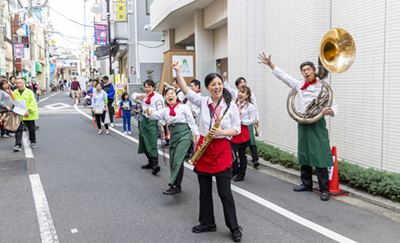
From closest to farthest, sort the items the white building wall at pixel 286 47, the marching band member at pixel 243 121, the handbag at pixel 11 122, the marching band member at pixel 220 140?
the marching band member at pixel 220 140, the marching band member at pixel 243 121, the white building wall at pixel 286 47, the handbag at pixel 11 122

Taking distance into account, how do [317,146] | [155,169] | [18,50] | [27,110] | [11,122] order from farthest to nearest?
[18,50], [27,110], [11,122], [155,169], [317,146]

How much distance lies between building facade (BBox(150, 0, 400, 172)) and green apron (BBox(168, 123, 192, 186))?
357 cm

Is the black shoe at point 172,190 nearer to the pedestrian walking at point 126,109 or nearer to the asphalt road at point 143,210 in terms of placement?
the asphalt road at point 143,210

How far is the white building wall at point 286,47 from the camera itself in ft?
25.8

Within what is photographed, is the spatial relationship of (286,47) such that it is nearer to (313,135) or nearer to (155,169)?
(313,135)

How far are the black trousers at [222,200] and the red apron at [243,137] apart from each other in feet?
7.70

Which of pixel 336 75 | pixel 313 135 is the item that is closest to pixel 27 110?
pixel 313 135

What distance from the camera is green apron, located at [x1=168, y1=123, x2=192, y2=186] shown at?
5438 millimetres

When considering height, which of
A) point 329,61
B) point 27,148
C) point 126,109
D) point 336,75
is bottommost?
point 27,148

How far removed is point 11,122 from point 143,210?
6.06 metres

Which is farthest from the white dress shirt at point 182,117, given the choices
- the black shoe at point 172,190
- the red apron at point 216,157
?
the red apron at point 216,157

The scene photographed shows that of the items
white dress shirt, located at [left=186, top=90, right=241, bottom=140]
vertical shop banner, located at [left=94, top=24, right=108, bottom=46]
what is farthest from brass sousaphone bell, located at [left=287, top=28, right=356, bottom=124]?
vertical shop banner, located at [left=94, top=24, right=108, bottom=46]

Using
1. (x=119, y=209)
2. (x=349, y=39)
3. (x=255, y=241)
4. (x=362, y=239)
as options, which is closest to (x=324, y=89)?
(x=349, y=39)

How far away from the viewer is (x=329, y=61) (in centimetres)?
535
